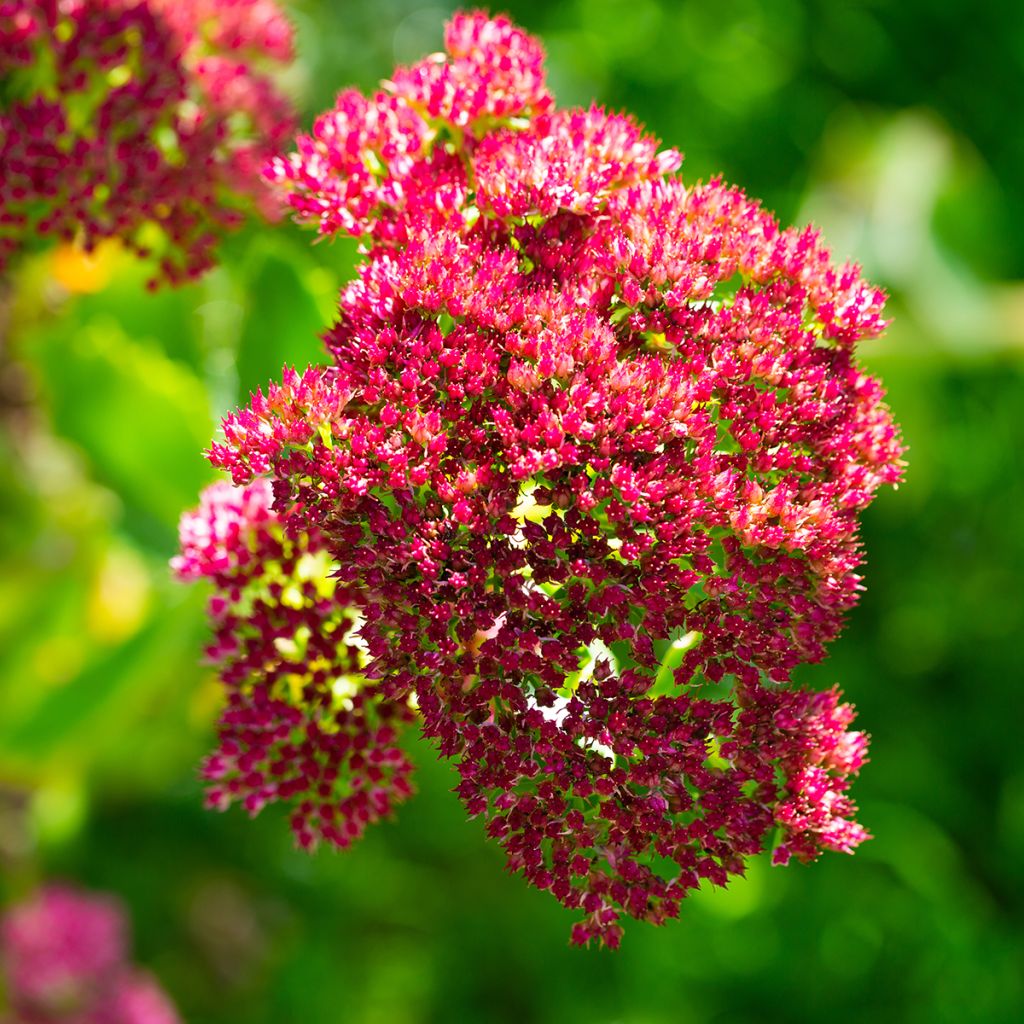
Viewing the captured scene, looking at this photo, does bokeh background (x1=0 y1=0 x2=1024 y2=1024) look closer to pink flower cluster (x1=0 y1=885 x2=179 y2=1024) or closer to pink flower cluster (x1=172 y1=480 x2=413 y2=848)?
pink flower cluster (x1=0 y1=885 x2=179 y2=1024)

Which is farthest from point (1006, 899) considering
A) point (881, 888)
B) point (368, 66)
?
point (368, 66)

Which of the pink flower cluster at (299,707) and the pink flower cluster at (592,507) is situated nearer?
the pink flower cluster at (592,507)

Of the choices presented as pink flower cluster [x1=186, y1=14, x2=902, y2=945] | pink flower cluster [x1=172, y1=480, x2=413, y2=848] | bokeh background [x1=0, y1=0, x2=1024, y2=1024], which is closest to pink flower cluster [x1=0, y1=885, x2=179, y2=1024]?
bokeh background [x1=0, y1=0, x2=1024, y2=1024]

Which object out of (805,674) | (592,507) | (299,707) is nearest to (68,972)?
(299,707)

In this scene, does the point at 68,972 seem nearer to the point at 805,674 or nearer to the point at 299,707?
the point at 299,707

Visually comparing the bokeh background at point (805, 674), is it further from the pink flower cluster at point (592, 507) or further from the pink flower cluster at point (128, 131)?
the pink flower cluster at point (592, 507)

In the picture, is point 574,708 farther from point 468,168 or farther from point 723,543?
point 468,168

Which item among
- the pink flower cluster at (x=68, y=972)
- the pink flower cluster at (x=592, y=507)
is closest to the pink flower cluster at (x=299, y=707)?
the pink flower cluster at (x=592, y=507)
